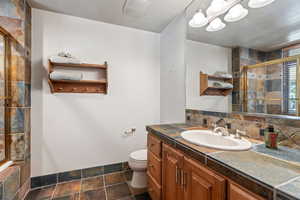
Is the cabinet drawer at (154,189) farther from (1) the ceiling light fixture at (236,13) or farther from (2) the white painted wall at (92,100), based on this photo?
(1) the ceiling light fixture at (236,13)

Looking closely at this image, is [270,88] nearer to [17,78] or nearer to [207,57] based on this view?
[207,57]

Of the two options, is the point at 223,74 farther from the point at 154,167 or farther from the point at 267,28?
the point at 154,167

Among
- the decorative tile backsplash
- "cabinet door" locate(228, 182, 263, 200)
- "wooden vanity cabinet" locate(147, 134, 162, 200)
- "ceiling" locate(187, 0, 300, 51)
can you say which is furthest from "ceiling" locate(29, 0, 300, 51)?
"wooden vanity cabinet" locate(147, 134, 162, 200)

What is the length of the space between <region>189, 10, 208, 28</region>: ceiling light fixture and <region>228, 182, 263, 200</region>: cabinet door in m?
1.64

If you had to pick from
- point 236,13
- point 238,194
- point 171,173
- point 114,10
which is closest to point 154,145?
point 171,173

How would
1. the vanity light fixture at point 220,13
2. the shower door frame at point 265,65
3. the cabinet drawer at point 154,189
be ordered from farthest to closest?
the cabinet drawer at point 154,189 → the vanity light fixture at point 220,13 → the shower door frame at point 265,65

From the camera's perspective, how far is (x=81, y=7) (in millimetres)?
1736

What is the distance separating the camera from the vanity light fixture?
3.81ft

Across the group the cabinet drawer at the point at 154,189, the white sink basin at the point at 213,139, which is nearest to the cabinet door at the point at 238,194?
the white sink basin at the point at 213,139

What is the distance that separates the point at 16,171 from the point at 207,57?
7.96ft

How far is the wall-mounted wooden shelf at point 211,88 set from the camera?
133 cm

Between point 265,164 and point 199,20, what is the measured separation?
1578 millimetres

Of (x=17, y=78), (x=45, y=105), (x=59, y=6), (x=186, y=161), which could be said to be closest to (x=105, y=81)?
(x=45, y=105)

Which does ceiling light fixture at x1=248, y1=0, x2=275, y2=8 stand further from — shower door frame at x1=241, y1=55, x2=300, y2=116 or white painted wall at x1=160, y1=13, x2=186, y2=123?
white painted wall at x1=160, y1=13, x2=186, y2=123
